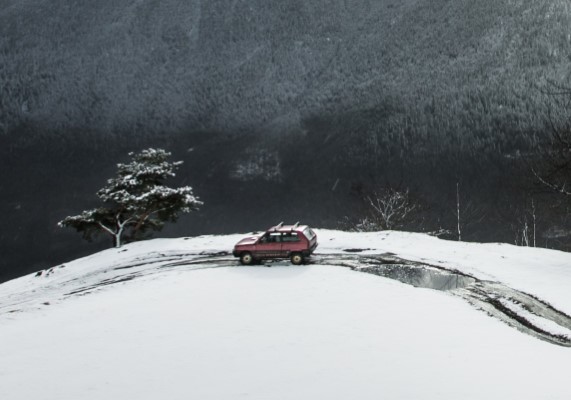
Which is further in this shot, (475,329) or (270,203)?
(270,203)

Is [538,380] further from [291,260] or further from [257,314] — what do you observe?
[291,260]

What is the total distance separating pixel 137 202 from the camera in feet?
109

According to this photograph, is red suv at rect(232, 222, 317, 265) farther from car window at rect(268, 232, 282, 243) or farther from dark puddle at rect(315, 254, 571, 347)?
dark puddle at rect(315, 254, 571, 347)

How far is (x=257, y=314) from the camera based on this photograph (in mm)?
14102

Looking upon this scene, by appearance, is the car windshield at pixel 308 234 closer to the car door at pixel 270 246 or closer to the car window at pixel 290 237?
the car window at pixel 290 237

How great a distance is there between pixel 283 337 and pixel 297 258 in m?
7.93

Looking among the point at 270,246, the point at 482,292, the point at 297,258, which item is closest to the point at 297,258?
the point at 297,258

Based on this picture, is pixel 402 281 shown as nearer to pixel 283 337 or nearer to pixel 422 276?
pixel 422 276

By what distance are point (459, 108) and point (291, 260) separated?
154678mm

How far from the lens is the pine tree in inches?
1310

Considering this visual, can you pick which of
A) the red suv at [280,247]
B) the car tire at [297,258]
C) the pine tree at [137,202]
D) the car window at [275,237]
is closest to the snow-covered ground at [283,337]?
the car tire at [297,258]

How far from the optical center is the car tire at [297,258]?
787 inches

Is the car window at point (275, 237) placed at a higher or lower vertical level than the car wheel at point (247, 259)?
higher

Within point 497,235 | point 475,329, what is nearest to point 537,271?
point 475,329
